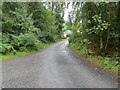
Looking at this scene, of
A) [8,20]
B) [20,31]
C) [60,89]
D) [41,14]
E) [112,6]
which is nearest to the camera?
[60,89]

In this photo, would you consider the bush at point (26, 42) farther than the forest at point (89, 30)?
Yes

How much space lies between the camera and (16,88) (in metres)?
2.87

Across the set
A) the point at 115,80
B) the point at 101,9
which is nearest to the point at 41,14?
the point at 101,9

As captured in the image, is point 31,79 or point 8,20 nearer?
point 31,79

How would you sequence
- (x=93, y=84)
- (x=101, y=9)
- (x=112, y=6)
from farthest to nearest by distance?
(x=101, y=9) → (x=112, y=6) → (x=93, y=84)

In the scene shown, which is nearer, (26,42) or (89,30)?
(89,30)

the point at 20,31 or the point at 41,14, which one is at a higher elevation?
the point at 41,14

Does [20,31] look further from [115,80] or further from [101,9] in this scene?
[115,80]

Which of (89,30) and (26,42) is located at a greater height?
(89,30)

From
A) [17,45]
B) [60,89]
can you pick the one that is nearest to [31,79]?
[60,89]

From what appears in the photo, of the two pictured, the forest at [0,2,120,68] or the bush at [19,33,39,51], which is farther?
the bush at [19,33,39,51]

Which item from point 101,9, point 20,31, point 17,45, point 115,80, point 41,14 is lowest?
point 115,80

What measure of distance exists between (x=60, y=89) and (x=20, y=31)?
863 centimetres

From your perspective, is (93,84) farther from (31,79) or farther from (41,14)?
(41,14)
